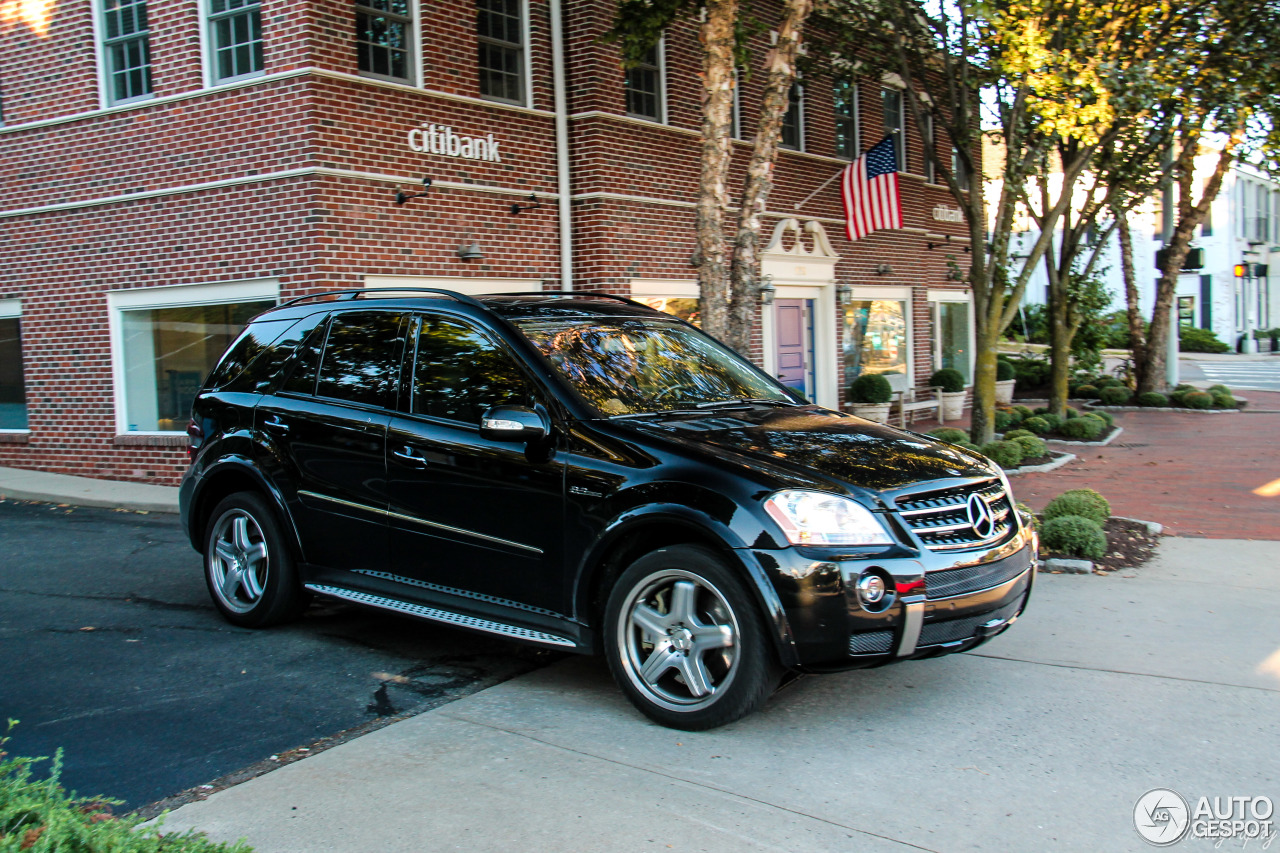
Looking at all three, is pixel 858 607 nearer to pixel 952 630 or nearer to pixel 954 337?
pixel 952 630

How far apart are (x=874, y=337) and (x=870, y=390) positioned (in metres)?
1.67

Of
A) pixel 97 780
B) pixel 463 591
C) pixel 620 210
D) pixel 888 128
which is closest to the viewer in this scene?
pixel 97 780

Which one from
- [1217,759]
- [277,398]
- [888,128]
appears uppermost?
[888,128]

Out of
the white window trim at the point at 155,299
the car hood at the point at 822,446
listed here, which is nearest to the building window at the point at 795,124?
the white window trim at the point at 155,299

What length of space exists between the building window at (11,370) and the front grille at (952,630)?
41.4 feet

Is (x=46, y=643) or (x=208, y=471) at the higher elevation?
(x=208, y=471)

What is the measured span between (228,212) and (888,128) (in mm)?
12748

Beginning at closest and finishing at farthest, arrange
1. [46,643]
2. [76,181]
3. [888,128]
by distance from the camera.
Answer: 1. [46,643]
2. [76,181]
3. [888,128]

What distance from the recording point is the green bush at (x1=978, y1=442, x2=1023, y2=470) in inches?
496

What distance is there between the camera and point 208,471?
248 inches

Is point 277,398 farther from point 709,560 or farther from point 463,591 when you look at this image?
point 709,560

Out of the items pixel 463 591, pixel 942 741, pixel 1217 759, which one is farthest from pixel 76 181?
pixel 1217 759

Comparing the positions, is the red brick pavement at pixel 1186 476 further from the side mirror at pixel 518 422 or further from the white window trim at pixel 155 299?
the white window trim at pixel 155 299

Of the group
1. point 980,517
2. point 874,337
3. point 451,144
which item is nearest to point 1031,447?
point 874,337
